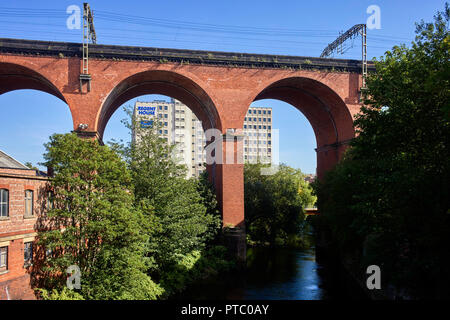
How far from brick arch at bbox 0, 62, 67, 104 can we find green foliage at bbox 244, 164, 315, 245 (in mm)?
16901

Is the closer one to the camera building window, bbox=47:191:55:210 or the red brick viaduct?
building window, bbox=47:191:55:210

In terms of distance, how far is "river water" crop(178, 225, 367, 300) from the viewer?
18.5 meters

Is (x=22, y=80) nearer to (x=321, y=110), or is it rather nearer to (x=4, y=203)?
(x=4, y=203)

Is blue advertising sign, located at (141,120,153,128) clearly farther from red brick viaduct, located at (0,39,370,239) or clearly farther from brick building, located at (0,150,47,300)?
brick building, located at (0,150,47,300)

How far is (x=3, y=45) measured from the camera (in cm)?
2144

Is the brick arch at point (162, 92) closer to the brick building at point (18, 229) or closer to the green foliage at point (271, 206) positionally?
the green foliage at point (271, 206)

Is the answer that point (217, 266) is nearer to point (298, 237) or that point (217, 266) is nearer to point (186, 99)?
point (186, 99)

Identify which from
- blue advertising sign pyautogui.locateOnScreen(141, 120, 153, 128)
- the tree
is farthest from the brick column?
the tree

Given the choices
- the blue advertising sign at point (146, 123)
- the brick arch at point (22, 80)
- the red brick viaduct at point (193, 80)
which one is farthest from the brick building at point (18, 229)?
the brick arch at point (22, 80)

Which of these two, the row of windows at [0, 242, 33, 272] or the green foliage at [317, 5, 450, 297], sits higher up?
the green foliage at [317, 5, 450, 297]
